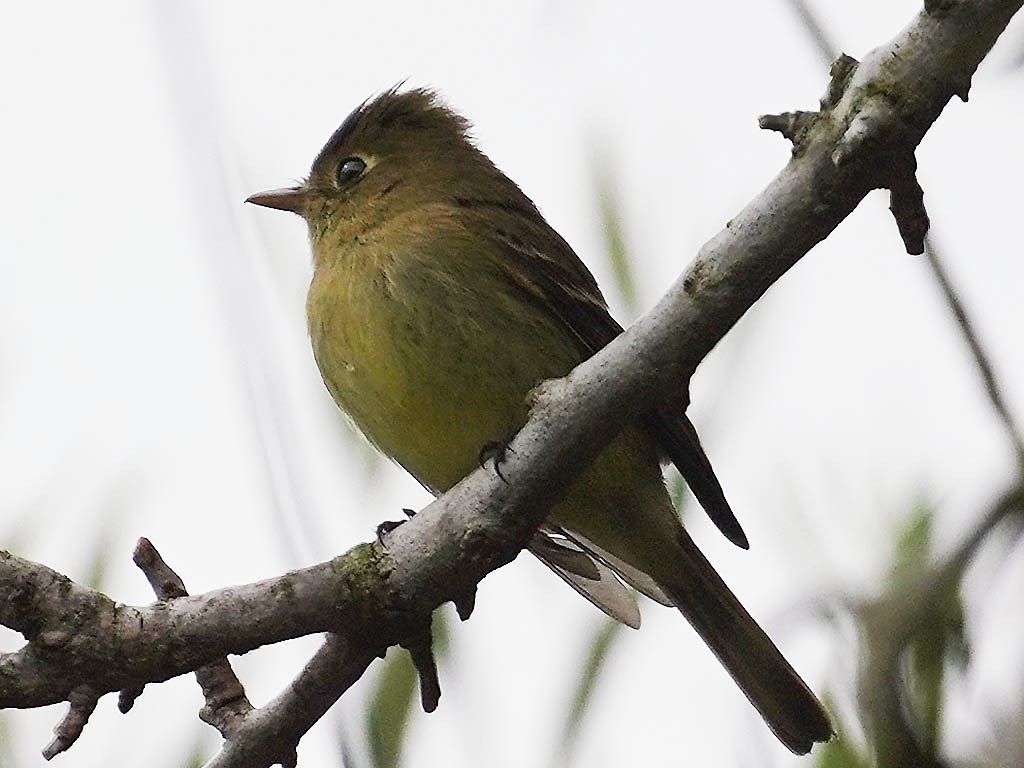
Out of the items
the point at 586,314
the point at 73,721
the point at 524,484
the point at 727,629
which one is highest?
the point at 73,721

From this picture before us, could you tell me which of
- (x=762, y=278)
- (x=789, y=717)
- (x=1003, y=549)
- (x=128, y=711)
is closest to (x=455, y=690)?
(x=128, y=711)

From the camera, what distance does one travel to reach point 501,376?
356 centimetres

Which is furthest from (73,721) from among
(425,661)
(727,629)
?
(727,629)

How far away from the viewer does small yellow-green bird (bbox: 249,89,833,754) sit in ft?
11.7

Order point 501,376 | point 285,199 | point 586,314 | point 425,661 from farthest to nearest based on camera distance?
point 285,199 → point 586,314 → point 501,376 → point 425,661

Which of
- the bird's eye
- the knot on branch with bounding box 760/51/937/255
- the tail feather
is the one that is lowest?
the tail feather

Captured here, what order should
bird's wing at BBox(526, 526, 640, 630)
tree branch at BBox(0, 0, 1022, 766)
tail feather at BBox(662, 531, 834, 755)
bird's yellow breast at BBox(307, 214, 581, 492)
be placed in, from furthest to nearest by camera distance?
tail feather at BBox(662, 531, 834, 755), bird's yellow breast at BBox(307, 214, 581, 492), bird's wing at BBox(526, 526, 640, 630), tree branch at BBox(0, 0, 1022, 766)

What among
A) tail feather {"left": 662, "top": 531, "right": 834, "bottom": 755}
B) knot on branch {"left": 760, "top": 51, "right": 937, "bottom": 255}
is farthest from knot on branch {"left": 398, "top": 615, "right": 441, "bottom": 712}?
tail feather {"left": 662, "top": 531, "right": 834, "bottom": 755}

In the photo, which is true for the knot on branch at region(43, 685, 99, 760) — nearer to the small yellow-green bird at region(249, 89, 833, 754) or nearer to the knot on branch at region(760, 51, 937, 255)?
the small yellow-green bird at region(249, 89, 833, 754)

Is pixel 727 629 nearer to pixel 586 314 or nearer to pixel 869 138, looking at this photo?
pixel 586 314

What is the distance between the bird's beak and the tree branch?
1932 millimetres

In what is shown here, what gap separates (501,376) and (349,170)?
1.36 metres

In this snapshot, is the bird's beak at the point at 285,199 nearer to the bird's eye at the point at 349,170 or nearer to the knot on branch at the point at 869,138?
the bird's eye at the point at 349,170

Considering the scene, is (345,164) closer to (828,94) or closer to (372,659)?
(372,659)
